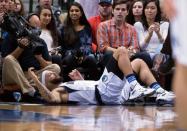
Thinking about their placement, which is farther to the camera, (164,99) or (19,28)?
(19,28)

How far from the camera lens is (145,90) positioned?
294 inches

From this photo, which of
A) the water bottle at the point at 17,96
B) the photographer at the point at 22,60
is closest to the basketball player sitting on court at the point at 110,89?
the photographer at the point at 22,60

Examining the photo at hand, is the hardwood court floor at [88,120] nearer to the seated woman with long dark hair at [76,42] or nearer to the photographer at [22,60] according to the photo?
the photographer at [22,60]

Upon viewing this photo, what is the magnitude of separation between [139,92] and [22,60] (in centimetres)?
183

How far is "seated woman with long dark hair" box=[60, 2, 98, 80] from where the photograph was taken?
28.5ft

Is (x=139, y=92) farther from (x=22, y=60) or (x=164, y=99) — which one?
(x=22, y=60)

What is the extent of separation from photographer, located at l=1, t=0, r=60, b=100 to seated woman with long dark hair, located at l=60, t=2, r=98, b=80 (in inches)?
20.7

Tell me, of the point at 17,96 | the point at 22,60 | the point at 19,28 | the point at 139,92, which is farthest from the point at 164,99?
the point at 19,28

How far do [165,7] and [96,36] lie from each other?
755 centimetres

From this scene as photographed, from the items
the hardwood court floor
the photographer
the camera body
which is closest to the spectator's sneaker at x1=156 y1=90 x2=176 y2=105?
the hardwood court floor

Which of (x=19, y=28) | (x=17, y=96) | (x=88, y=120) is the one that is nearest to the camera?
(x=88, y=120)

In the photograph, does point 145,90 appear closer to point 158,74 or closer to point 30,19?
point 158,74

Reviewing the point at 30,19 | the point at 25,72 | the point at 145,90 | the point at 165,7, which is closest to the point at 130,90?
the point at 145,90

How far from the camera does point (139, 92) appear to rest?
24.3ft
